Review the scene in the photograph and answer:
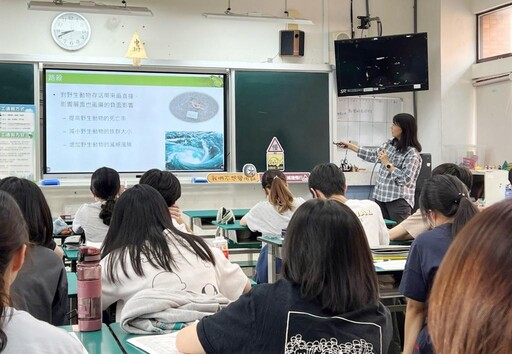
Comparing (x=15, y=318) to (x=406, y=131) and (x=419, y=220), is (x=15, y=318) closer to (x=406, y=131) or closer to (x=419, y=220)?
(x=419, y=220)

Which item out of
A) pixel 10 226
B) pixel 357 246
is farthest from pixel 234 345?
pixel 10 226

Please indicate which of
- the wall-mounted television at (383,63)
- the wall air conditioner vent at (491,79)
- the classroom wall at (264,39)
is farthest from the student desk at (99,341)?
the wall air conditioner vent at (491,79)

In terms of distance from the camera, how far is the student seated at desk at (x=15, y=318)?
3.59 ft

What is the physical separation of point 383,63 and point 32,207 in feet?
15.8

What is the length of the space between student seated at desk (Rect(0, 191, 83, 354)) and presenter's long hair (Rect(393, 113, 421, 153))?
170 inches

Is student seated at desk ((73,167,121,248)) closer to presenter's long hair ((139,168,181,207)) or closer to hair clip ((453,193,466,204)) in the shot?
presenter's long hair ((139,168,181,207))

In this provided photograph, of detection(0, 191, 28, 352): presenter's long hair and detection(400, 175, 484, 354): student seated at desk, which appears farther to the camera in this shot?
detection(400, 175, 484, 354): student seated at desk

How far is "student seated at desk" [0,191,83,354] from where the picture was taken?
3.59 feet

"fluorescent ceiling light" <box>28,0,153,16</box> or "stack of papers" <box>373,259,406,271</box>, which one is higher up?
"fluorescent ceiling light" <box>28,0,153,16</box>

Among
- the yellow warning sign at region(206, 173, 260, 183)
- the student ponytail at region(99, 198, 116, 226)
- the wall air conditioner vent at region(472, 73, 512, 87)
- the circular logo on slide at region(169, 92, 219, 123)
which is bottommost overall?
the student ponytail at region(99, 198, 116, 226)

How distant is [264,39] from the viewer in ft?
21.4

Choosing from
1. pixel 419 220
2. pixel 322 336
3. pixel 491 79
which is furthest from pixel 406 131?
pixel 322 336

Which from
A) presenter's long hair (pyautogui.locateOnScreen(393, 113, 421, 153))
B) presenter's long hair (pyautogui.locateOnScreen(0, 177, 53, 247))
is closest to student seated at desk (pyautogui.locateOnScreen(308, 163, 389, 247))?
presenter's long hair (pyautogui.locateOnScreen(0, 177, 53, 247))

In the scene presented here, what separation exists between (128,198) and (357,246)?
104 centimetres
